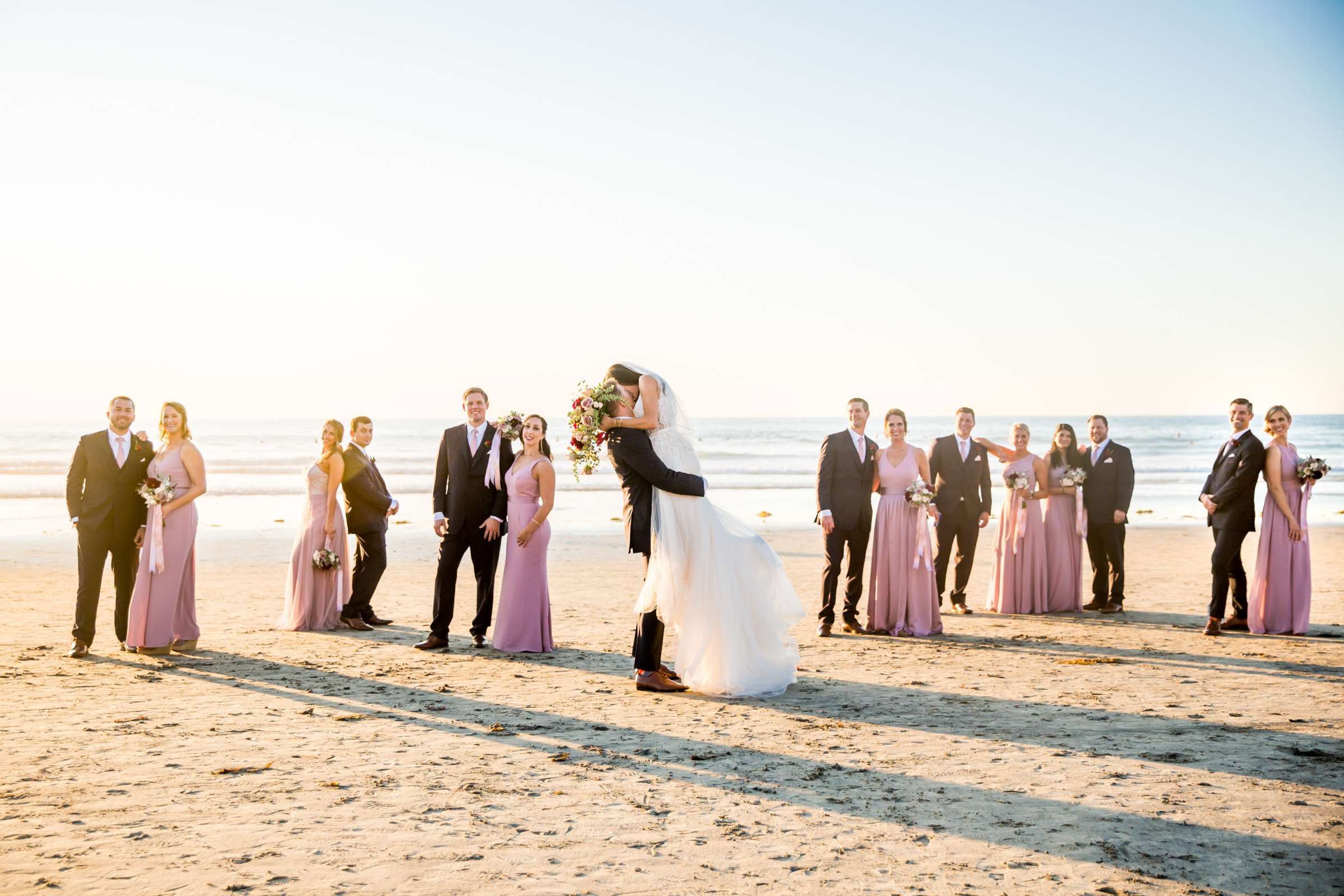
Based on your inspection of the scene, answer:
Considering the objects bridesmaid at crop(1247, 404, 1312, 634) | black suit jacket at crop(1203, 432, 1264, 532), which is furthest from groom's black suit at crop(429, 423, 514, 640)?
bridesmaid at crop(1247, 404, 1312, 634)

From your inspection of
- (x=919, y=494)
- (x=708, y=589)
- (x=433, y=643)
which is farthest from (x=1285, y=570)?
(x=433, y=643)

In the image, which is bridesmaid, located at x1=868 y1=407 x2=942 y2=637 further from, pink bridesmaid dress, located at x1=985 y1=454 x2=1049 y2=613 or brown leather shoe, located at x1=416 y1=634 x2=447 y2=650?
brown leather shoe, located at x1=416 y1=634 x2=447 y2=650

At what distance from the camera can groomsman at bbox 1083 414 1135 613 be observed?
10.7m

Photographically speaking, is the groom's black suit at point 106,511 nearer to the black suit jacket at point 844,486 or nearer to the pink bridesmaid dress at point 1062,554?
the black suit jacket at point 844,486

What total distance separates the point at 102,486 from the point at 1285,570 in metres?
10.2

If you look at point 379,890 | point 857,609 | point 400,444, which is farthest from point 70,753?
point 400,444

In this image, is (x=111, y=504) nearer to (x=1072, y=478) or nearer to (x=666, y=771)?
(x=666, y=771)

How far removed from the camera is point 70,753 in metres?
5.02

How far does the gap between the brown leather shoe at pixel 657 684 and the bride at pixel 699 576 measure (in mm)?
96

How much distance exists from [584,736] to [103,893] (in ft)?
8.29

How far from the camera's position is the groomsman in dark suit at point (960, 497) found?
34.3 ft

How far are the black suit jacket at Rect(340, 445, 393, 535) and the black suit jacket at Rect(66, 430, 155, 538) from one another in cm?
188

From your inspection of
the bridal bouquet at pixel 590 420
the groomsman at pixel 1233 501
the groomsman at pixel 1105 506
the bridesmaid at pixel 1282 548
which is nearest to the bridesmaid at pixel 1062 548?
the groomsman at pixel 1105 506

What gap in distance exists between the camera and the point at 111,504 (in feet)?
25.9
